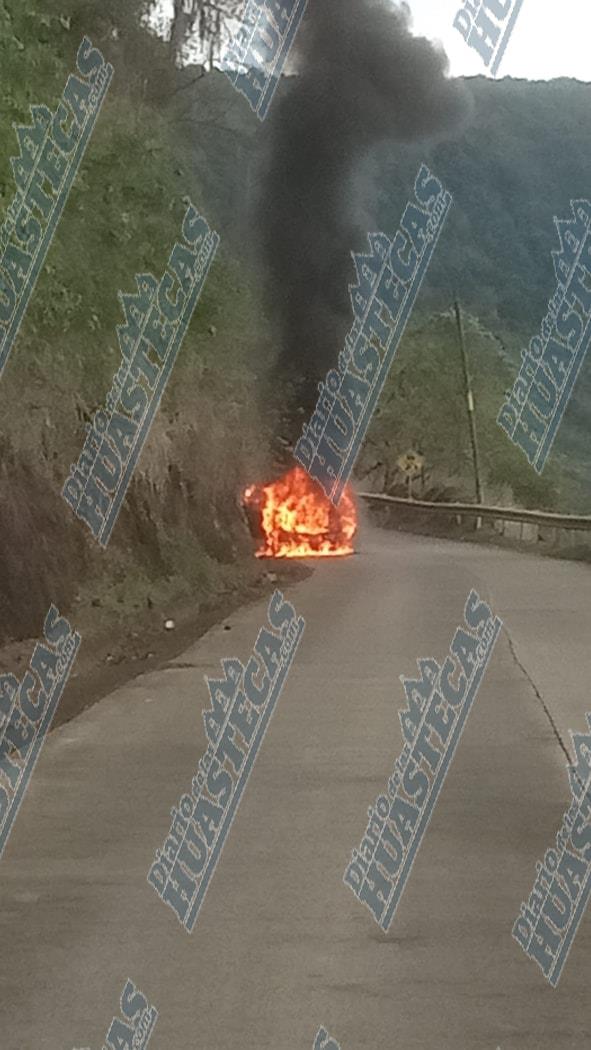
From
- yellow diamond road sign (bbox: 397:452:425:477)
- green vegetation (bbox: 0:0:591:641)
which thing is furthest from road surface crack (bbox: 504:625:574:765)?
yellow diamond road sign (bbox: 397:452:425:477)

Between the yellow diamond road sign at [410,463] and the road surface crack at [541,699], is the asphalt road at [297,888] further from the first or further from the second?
the yellow diamond road sign at [410,463]

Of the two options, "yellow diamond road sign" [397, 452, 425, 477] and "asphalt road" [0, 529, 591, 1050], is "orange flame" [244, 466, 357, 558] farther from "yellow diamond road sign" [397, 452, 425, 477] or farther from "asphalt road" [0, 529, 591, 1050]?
"yellow diamond road sign" [397, 452, 425, 477]

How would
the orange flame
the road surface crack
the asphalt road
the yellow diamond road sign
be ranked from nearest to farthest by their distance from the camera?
the asphalt road < the road surface crack < the orange flame < the yellow diamond road sign

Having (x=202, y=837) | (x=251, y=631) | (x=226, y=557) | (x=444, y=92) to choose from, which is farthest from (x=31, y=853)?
(x=444, y=92)

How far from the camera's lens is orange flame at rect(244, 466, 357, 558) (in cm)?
3541

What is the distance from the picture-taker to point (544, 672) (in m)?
14.2

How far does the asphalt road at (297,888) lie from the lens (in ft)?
18.4

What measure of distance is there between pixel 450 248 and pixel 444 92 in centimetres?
13494

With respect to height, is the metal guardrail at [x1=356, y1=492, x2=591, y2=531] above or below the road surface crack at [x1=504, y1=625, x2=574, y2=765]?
below

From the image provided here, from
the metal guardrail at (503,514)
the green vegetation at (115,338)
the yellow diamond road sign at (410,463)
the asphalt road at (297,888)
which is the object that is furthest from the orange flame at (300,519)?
the yellow diamond road sign at (410,463)

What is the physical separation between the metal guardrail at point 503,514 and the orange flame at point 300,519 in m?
4.48

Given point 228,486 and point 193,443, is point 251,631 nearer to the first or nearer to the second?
point 193,443

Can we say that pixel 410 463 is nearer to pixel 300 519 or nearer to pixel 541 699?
pixel 300 519

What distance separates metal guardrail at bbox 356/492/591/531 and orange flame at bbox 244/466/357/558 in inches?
176
